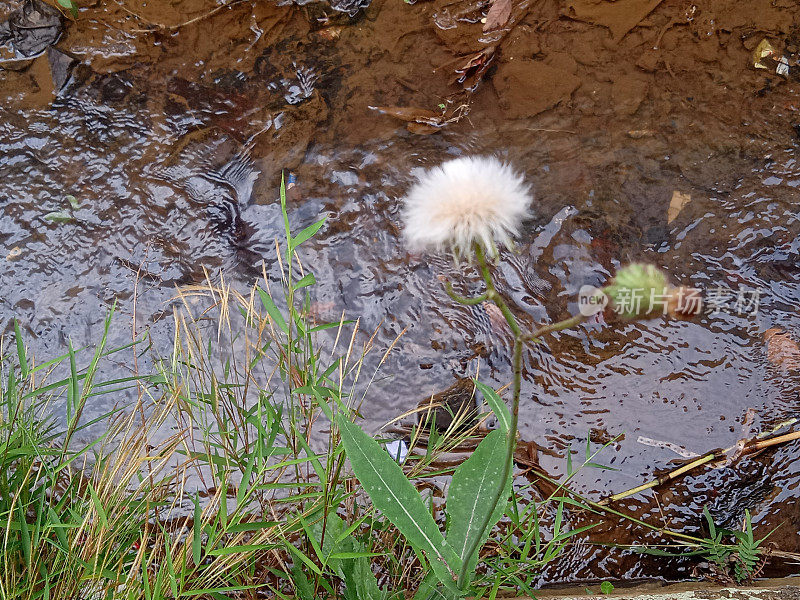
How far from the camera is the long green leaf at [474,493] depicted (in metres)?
1.14

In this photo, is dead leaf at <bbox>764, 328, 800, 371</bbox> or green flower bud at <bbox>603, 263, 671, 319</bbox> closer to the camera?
green flower bud at <bbox>603, 263, 671, 319</bbox>

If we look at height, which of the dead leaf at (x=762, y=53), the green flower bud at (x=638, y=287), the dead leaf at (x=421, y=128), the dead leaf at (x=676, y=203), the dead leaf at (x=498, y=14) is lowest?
the dead leaf at (x=676, y=203)

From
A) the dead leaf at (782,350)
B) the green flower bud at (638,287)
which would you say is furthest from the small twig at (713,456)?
the green flower bud at (638,287)

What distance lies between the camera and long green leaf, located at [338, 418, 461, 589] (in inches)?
43.3

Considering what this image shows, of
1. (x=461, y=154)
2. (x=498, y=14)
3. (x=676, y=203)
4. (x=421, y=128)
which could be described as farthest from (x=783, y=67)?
(x=421, y=128)

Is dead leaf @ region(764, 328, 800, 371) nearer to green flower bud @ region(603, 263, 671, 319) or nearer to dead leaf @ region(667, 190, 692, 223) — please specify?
dead leaf @ region(667, 190, 692, 223)

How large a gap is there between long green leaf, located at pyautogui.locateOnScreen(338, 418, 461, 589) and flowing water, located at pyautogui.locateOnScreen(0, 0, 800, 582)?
87 centimetres

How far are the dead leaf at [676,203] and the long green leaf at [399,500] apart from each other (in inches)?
63.1

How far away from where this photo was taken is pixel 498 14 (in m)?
2.64

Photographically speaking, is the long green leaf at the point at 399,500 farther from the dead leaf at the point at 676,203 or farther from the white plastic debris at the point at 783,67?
the white plastic debris at the point at 783,67

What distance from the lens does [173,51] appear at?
2580 mm

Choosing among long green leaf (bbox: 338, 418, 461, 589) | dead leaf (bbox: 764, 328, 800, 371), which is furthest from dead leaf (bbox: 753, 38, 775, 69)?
long green leaf (bbox: 338, 418, 461, 589)

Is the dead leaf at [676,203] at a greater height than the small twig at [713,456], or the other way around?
the dead leaf at [676,203]

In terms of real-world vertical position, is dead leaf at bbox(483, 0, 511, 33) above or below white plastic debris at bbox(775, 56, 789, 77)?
above
